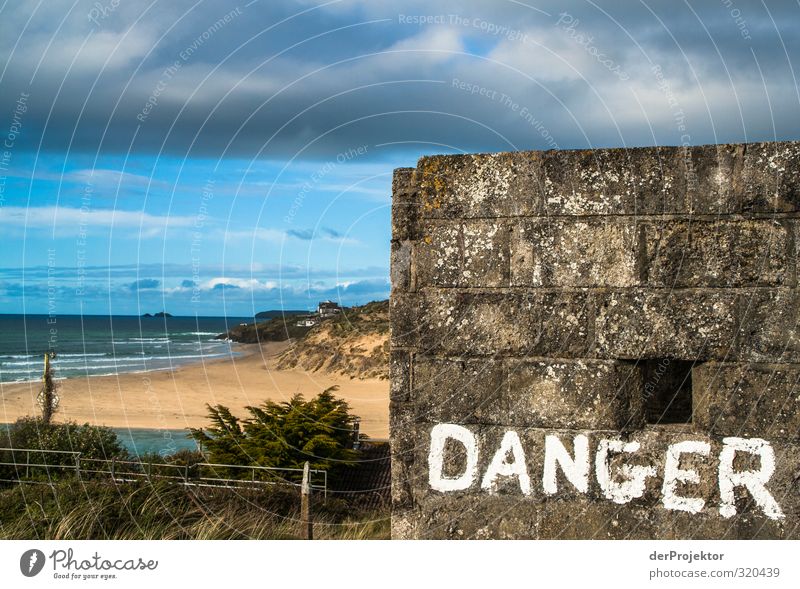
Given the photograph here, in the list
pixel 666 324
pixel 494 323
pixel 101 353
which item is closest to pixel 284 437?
pixel 494 323

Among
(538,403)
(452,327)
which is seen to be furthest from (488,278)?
(538,403)

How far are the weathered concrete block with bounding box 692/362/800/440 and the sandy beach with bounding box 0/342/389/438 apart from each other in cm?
2860

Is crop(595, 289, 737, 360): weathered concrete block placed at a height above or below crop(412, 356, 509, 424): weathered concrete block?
above

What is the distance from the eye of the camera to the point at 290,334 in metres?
50.8

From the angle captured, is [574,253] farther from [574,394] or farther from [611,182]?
[574,394]

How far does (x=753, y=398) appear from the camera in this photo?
3.64 meters

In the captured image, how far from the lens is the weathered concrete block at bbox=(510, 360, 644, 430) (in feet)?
12.1

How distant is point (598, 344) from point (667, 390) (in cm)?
42

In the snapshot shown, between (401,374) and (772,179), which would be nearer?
(772,179)

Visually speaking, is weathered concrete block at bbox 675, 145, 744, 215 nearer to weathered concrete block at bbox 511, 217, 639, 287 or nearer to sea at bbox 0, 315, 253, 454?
weathered concrete block at bbox 511, 217, 639, 287

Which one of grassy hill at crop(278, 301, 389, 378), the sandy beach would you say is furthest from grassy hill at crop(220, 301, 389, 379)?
the sandy beach

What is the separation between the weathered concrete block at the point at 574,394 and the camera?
146 inches

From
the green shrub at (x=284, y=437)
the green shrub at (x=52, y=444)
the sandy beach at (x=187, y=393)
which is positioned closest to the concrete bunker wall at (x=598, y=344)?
the green shrub at (x=52, y=444)
